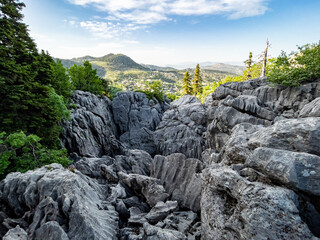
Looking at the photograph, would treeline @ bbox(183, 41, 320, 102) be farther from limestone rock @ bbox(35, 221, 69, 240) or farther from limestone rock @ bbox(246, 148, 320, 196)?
limestone rock @ bbox(35, 221, 69, 240)

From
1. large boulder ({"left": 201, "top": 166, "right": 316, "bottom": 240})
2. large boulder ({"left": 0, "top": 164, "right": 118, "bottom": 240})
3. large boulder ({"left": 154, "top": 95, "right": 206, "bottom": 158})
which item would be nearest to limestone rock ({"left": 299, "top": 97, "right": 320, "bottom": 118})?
large boulder ({"left": 201, "top": 166, "right": 316, "bottom": 240})

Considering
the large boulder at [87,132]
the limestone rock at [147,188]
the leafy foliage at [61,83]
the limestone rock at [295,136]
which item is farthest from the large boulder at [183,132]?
the limestone rock at [295,136]

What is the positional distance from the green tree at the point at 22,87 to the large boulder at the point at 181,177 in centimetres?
1505

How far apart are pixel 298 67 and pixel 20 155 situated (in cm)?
3774

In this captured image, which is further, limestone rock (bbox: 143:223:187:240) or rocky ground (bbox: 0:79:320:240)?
limestone rock (bbox: 143:223:187:240)

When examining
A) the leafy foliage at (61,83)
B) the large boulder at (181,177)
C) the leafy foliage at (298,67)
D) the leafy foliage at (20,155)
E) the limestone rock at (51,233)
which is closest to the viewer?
the limestone rock at (51,233)

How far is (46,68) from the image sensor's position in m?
23.1

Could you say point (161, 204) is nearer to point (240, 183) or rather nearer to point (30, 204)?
point (240, 183)

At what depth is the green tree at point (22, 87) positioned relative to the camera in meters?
16.9

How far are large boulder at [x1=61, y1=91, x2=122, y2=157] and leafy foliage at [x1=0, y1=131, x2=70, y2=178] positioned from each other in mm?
9862

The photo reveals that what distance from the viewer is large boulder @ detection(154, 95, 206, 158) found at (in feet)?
115

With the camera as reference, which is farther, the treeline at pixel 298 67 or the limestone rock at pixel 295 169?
the treeline at pixel 298 67

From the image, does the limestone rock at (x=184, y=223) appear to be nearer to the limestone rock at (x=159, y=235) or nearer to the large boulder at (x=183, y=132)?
the limestone rock at (x=159, y=235)

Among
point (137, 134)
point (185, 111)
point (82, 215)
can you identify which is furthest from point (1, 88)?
point (185, 111)
